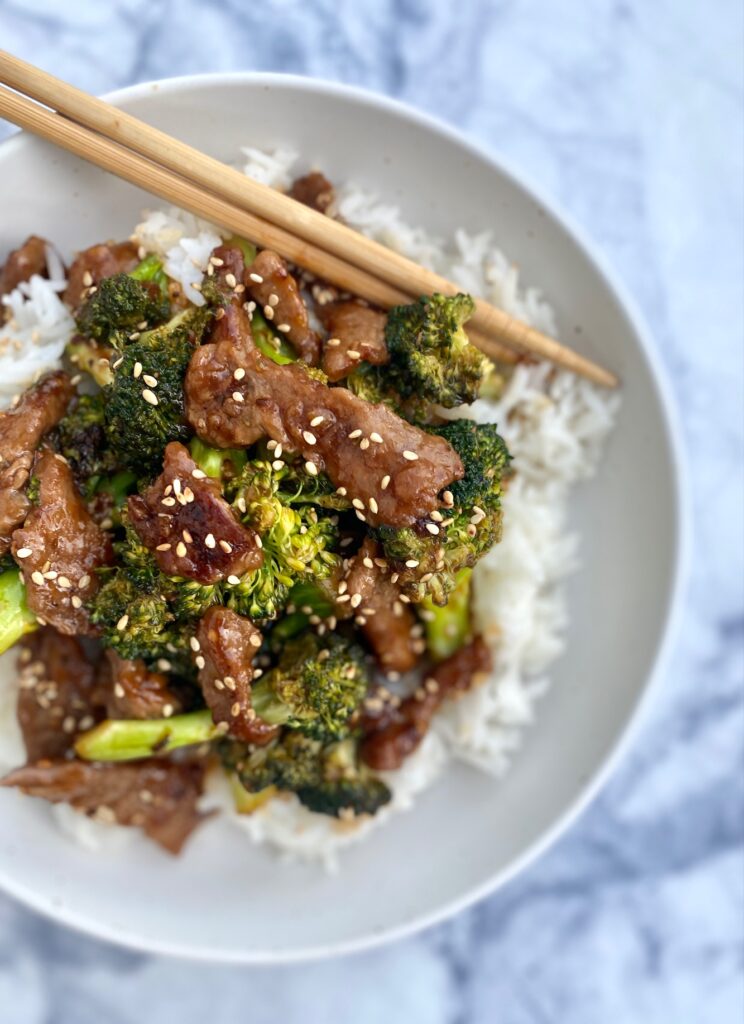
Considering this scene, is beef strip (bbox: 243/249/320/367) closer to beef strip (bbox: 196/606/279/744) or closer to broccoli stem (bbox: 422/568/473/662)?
beef strip (bbox: 196/606/279/744)

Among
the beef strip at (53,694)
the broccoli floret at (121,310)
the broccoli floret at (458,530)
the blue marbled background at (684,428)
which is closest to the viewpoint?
the broccoli floret at (458,530)

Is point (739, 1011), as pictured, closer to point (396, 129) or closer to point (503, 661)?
point (503, 661)

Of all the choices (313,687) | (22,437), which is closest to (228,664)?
(313,687)

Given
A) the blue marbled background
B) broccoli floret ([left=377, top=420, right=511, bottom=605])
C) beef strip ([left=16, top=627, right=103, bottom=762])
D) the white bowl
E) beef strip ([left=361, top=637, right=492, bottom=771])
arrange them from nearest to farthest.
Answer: broccoli floret ([left=377, top=420, right=511, bottom=605]) → the white bowl → beef strip ([left=16, top=627, right=103, bottom=762]) → beef strip ([left=361, top=637, right=492, bottom=771]) → the blue marbled background

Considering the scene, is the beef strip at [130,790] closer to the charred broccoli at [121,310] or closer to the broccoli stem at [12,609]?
the broccoli stem at [12,609]

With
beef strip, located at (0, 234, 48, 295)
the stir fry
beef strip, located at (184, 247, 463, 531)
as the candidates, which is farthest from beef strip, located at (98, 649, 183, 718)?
beef strip, located at (0, 234, 48, 295)

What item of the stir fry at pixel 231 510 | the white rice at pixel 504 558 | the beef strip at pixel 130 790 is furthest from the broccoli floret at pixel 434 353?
the beef strip at pixel 130 790

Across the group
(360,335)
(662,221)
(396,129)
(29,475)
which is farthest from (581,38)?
(29,475)
